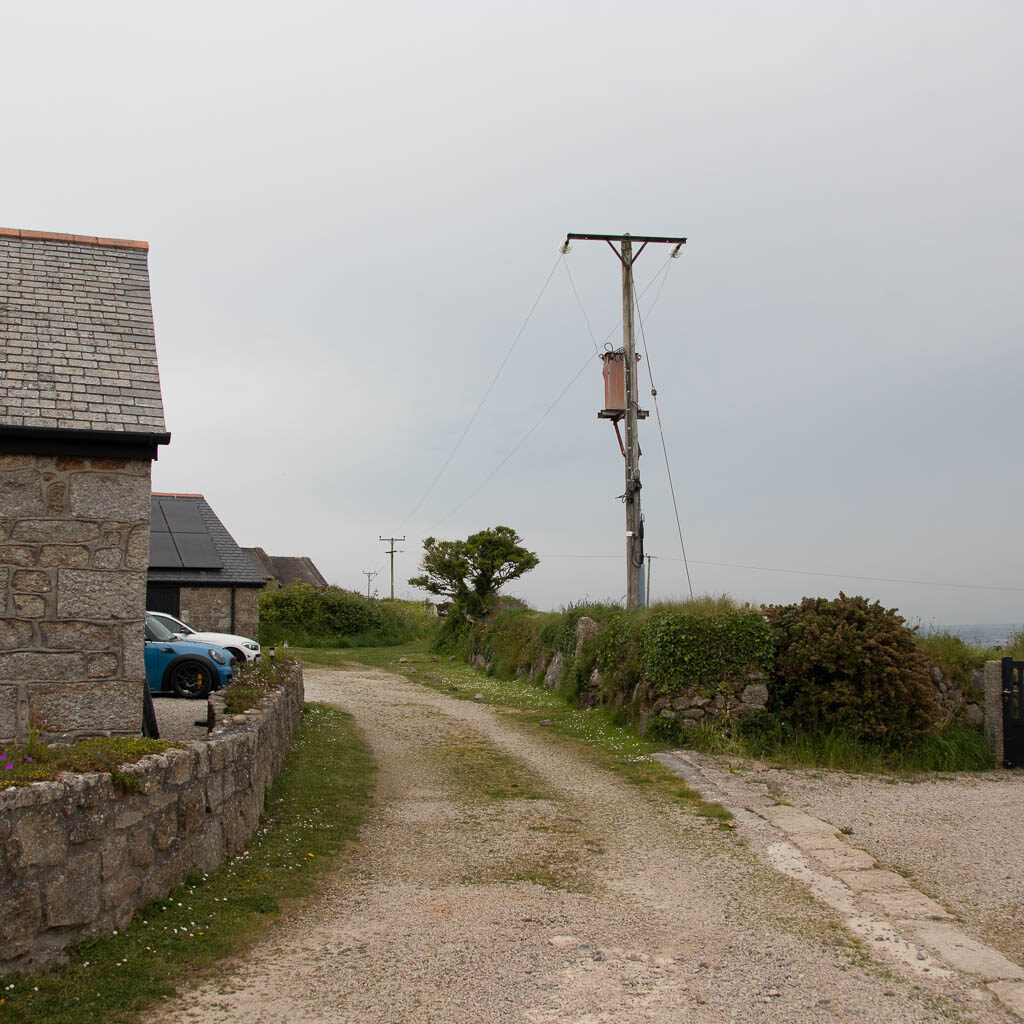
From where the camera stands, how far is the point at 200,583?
22172 millimetres

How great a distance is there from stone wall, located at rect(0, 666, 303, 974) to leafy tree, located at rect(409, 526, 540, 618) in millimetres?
21092

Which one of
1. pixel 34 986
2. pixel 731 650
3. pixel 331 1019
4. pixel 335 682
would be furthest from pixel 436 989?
pixel 335 682

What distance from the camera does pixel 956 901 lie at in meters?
5.75

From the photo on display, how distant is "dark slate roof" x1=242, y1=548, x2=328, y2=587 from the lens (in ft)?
157

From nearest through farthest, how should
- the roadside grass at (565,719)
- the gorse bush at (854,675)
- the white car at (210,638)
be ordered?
the roadside grass at (565,719)
the gorse bush at (854,675)
the white car at (210,638)

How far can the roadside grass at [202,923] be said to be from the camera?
13.1 ft

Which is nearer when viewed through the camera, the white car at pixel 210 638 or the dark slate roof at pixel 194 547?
the white car at pixel 210 638

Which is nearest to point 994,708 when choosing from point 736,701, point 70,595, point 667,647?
point 736,701

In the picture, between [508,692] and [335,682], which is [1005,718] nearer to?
[508,692]

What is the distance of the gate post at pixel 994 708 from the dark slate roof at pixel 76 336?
10251 millimetres

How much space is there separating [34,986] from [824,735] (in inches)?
363

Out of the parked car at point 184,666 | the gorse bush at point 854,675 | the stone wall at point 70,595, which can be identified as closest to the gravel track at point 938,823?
the gorse bush at point 854,675

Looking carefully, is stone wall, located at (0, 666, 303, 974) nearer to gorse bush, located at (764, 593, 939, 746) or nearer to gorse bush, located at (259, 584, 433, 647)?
gorse bush, located at (764, 593, 939, 746)

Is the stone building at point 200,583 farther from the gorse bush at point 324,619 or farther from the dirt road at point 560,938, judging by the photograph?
the dirt road at point 560,938
